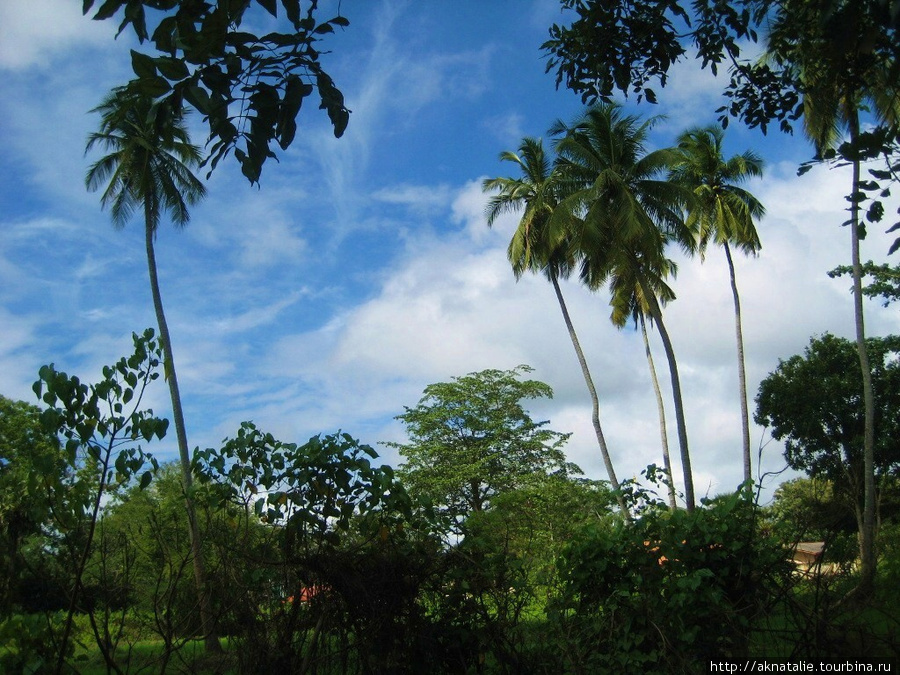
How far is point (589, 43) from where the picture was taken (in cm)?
466

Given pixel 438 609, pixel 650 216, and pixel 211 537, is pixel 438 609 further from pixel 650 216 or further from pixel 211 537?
pixel 650 216

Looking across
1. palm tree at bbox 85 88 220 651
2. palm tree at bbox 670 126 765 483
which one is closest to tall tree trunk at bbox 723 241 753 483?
palm tree at bbox 670 126 765 483

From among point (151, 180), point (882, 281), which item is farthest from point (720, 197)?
point (151, 180)

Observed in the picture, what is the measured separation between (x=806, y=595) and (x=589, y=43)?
132 inches

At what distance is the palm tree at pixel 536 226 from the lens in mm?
24953

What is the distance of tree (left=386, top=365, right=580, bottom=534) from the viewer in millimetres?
29609

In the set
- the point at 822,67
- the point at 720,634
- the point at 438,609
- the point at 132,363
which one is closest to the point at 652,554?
the point at 720,634

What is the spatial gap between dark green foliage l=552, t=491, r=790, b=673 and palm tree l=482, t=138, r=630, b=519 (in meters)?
20.4

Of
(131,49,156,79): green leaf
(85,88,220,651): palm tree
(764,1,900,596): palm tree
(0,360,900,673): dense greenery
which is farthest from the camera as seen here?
(85,88,220,651): palm tree

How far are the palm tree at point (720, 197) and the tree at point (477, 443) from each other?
9835 mm

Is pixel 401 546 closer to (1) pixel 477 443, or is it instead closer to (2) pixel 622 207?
(2) pixel 622 207

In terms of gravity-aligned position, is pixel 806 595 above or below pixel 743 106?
below

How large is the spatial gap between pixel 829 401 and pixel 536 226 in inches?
470

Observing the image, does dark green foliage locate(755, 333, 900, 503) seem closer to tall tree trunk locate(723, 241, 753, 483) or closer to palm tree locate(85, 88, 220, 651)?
tall tree trunk locate(723, 241, 753, 483)
